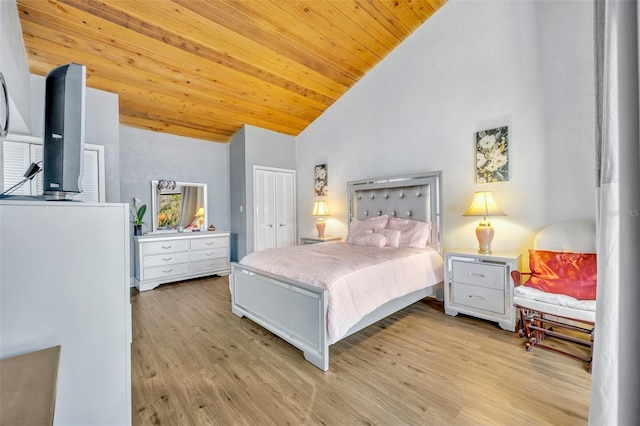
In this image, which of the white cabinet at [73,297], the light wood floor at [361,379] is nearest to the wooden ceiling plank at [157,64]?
the white cabinet at [73,297]

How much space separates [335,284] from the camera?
1.97 m

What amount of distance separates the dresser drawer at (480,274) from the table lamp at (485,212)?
22 cm

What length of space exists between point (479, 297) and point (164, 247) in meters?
4.15

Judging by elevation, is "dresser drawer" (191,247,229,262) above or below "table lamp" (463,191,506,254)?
below

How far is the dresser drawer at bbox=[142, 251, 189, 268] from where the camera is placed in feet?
12.8

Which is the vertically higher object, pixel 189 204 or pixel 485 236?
pixel 189 204

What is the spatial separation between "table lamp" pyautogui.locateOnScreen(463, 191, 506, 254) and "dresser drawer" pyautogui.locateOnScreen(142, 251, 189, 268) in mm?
4013

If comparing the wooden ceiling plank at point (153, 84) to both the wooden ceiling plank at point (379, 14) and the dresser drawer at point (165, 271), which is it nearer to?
the wooden ceiling plank at point (379, 14)

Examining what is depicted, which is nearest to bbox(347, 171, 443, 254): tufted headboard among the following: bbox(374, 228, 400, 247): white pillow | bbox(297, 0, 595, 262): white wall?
bbox(297, 0, 595, 262): white wall

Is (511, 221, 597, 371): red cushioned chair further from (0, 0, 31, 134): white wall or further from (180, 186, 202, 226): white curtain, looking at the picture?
(180, 186, 202, 226): white curtain

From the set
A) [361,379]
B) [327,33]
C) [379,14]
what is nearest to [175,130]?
[327,33]

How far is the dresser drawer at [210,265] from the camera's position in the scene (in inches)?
171

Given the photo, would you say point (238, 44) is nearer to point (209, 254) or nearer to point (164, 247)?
point (164, 247)

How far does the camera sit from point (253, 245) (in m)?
4.76
